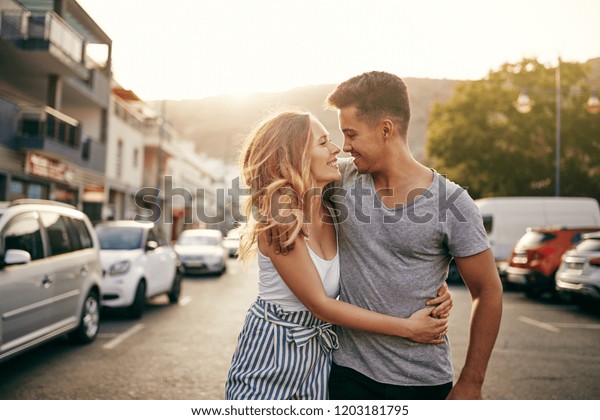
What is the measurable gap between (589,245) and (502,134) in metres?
20.1

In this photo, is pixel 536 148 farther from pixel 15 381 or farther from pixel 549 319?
pixel 15 381

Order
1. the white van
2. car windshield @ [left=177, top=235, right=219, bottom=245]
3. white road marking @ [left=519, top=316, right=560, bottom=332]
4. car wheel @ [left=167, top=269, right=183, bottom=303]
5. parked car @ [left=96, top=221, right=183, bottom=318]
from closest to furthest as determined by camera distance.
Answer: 1. white road marking @ [left=519, top=316, right=560, bottom=332]
2. parked car @ [left=96, top=221, right=183, bottom=318]
3. car wheel @ [left=167, top=269, right=183, bottom=303]
4. the white van
5. car windshield @ [left=177, top=235, right=219, bottom=245]

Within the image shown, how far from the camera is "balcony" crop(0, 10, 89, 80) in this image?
15.6m

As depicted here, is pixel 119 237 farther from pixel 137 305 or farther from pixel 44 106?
pixel 44 106

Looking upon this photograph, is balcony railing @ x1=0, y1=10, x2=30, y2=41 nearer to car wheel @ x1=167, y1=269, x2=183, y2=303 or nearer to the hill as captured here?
car wheel @ x1=167, y1=269, x2=183, y2=303

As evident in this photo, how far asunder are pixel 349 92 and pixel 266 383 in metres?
1.08

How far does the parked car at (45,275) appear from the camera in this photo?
5.37m

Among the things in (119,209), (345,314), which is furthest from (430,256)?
(119,209)

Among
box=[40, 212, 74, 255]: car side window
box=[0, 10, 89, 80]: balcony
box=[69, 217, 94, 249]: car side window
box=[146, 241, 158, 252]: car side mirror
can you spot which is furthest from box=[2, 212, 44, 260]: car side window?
box=[0, 10, 89, 80]: balcony

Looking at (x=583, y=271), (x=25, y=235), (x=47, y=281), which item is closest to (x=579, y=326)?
(x=583, y=271)

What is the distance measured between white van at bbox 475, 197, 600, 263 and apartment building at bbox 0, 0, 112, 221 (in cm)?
1105
